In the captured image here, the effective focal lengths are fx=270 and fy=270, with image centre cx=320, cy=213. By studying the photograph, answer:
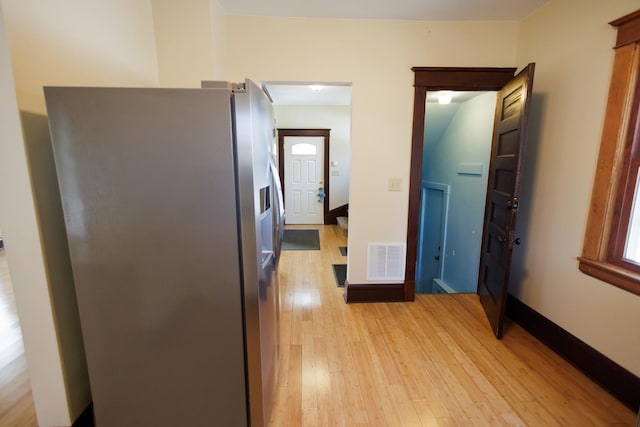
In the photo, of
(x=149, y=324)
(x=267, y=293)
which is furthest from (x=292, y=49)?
(x=149, y=324)

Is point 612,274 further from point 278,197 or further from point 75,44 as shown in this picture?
point 75,44

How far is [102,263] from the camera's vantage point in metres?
1.08

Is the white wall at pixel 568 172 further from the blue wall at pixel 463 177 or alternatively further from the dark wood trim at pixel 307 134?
the dark wood trim at pixel 307 134

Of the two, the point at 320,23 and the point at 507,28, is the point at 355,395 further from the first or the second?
the point at 507,28

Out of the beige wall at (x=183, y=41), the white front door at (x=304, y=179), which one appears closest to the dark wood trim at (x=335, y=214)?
the white front door at (x=304, y=179)

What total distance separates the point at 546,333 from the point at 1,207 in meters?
3.27

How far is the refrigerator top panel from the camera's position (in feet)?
3.31

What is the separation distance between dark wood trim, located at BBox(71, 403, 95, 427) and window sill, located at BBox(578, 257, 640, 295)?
2.89 m

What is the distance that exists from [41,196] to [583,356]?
→ 3127 millimetres

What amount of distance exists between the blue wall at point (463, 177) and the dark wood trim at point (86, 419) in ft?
11.6

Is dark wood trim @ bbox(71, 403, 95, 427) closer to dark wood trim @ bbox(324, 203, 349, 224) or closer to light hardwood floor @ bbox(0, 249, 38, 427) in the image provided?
light hardwood floor @ bbox(0, 249, 38, 427)

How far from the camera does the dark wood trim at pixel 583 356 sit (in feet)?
5.08

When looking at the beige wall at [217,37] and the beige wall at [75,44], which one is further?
the beige wall at [217,37]

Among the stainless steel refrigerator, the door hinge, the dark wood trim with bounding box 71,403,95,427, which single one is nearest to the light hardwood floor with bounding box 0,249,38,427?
the dark wood trim with bounding box 71,403,95,427
